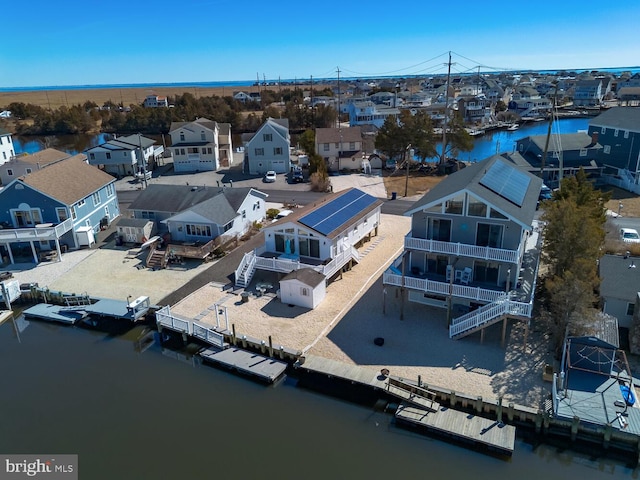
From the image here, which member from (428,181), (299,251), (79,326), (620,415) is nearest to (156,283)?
(79,326)

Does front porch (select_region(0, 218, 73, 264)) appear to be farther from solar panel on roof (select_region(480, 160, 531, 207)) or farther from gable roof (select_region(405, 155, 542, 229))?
solar panel on roof (select_region(480, 160, 531, 207))

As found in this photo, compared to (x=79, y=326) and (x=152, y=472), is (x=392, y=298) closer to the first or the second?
(x=152, y=472)

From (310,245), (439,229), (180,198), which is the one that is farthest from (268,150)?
(439,229)

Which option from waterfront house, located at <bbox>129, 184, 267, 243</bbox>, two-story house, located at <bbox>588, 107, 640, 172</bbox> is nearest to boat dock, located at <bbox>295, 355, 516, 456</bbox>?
waterfront house, located at <bbox>129, 184, 267, 243</bbox>

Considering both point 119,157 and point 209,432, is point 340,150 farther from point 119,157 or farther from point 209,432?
point 209,432

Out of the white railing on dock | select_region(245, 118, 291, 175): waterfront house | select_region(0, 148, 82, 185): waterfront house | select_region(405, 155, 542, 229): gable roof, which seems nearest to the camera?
select_region(405, 155, 542, 229): gable roof
